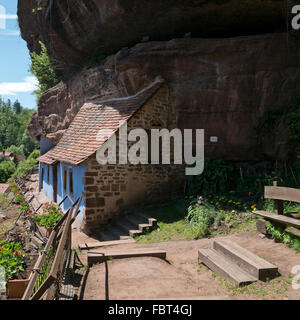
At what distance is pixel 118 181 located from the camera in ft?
33.0

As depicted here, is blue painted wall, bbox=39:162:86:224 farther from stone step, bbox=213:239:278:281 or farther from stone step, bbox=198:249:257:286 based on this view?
stone step, bbox=213:239:278:281

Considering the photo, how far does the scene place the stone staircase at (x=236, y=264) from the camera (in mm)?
4598

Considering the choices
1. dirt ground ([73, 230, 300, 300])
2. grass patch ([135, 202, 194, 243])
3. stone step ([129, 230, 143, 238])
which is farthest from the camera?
stone step ([129, 230, 143, 238])

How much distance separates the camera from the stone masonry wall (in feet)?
31.6

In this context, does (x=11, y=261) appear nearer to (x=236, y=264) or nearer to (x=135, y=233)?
(x=135, y=233)

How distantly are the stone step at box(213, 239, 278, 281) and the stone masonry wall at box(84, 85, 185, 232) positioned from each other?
4.81 meters

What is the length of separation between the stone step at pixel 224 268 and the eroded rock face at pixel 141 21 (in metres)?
8.17

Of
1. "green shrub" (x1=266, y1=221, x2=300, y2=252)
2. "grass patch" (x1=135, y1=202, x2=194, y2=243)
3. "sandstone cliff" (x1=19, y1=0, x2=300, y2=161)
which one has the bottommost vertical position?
"grass patch" (x1=135, y1=202, x2=194, y2=243)

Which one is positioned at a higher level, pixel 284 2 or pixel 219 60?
pixel 284 2

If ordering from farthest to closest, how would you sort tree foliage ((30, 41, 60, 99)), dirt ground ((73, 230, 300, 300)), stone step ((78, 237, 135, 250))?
tree foliage ((30, 41, 60, 99)), stone step ((78, 237, 135, 250)), dirt ground ((73, 230, 300, 300))

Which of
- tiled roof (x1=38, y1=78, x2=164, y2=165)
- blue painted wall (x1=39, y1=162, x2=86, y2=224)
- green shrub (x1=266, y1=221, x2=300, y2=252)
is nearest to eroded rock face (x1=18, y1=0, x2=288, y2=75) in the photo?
tiled roof (x1=38, y1=78, x2=164, y2=165)

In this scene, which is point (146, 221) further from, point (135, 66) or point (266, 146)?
point (135, 66)
